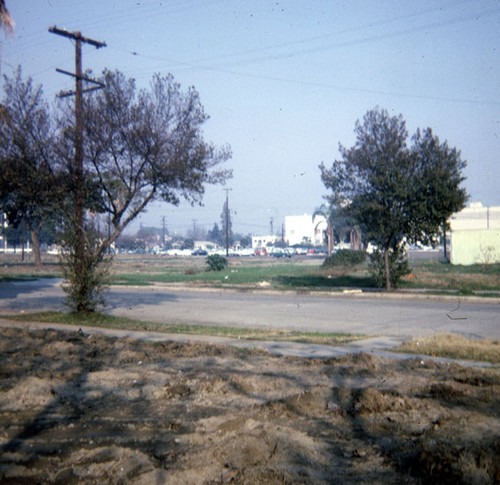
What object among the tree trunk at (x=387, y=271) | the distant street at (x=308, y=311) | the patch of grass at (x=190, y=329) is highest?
the tree trunk at (x=387, y=271)

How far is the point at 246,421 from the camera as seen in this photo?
6.11 metres

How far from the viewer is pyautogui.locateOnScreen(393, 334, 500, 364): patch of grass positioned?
35.2 feet

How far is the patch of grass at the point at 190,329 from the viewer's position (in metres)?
13.6

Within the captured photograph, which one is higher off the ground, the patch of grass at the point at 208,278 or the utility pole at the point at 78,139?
the utility pole at the point at 78,139

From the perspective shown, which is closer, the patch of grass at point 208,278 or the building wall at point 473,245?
the patch of grass at point 208,278

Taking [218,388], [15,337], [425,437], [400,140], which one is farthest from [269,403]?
[400,140]

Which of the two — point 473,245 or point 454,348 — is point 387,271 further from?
point 473,245

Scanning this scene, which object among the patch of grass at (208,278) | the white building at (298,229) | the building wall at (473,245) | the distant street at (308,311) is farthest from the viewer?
the white building at (298,229)

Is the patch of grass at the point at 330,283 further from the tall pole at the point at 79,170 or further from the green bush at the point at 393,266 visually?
the tall pole at the point at 79,170

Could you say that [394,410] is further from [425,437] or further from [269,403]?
[269,403]

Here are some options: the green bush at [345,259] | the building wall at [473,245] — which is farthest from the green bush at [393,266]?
the building wall at [473,245]

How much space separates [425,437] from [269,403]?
200 centimetres

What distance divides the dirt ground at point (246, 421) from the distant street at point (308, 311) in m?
6.39

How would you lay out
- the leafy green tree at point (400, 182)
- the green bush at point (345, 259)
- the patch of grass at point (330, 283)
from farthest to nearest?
the green bush at point (345, 259) < the patch of grass at point (330, 283) < the leafy green tree at point (400, 182)
